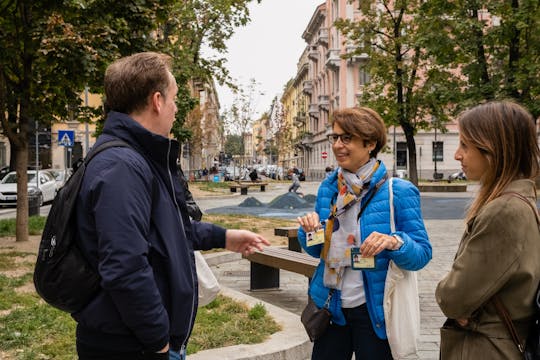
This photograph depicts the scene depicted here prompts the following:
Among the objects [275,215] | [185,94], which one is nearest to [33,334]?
[275,215]

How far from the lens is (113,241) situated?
203 centimetres

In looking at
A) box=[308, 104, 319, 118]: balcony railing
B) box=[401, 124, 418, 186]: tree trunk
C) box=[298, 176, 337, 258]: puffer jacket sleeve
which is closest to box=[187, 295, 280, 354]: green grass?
box=[298, 176, 337, 258]: puffer jacket sleeve

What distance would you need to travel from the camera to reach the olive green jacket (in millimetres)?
2098

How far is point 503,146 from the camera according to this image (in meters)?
2.27

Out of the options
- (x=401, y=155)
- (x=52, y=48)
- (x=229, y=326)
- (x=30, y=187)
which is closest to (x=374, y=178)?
(x=229, y=326)

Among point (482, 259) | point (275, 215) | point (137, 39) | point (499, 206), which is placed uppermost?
point (137, 39)

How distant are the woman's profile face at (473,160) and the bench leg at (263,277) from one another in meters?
5.94

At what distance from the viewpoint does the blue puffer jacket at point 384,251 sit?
3023mm

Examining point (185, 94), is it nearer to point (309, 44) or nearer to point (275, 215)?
point (275, 215)

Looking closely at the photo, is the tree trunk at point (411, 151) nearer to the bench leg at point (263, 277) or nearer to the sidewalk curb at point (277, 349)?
the bench leg at point (263, 277)

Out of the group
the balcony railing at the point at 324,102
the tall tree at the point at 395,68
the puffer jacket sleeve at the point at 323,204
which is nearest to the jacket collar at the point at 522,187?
the puffer jacket sleeve at the point at 323,204

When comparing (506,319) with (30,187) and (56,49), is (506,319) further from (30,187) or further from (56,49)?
(30,187)

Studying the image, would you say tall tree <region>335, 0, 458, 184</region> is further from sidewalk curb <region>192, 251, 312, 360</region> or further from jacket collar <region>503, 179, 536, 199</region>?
jacket collar <region>503, 179, 536, 199</region>

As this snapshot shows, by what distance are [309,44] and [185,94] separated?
6141cm
